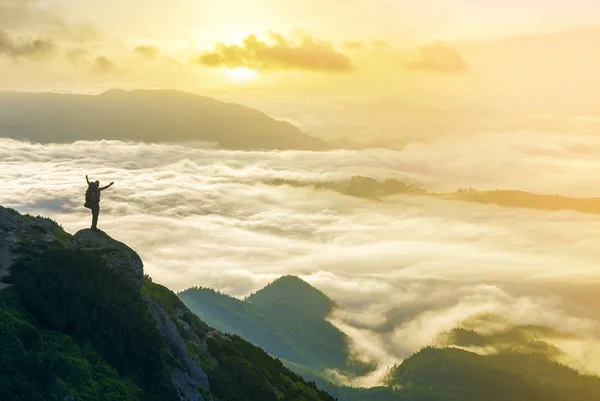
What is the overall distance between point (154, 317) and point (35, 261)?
16414 mm

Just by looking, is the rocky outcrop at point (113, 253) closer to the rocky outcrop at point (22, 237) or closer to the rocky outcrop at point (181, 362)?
the rocky outcrop at point (22, 237)

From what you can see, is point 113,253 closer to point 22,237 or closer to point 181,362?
point 22,237

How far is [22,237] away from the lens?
106 metres

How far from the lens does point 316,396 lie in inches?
5640

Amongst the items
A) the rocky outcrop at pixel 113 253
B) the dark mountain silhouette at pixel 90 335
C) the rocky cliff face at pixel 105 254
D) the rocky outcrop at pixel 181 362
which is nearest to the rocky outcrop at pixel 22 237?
the rocky cliff face at pixel 105 254

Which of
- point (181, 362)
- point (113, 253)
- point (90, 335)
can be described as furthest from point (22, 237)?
point (181, 362)

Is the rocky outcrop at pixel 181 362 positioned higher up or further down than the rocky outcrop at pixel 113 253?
further down

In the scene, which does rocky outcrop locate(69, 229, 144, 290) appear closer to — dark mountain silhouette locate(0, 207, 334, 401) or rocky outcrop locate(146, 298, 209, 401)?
dark mountain silhouette locate(0, 207, 334, 401)

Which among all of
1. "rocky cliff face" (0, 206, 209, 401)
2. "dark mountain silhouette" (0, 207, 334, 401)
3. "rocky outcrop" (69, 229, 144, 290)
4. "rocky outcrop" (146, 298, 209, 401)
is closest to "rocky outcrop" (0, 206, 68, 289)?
"rocky cliff face" (0, 206, 209, 401)

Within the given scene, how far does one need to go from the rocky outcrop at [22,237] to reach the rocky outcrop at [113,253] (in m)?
3.24

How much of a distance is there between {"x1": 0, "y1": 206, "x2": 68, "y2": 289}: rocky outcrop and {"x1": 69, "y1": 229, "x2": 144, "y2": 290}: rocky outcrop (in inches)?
128

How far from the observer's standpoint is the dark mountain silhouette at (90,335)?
7725cm

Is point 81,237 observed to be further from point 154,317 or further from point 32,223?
point 154,317

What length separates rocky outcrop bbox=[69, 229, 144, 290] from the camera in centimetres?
10681
